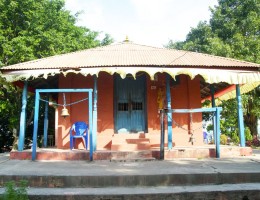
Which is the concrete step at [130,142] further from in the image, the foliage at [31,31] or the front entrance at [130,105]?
the foliage at [31,31]

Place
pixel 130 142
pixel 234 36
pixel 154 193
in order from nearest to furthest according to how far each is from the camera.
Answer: pixel 154 193, pixel 130 142, pixel 234 36

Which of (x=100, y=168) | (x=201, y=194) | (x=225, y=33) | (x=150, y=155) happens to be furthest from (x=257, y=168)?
(x=225, y=33)

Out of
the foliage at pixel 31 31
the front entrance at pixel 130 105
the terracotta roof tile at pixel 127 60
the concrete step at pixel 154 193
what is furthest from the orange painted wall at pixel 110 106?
the foliage at pixel 31 31

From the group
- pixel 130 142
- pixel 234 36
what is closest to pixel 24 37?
pixel 130 142

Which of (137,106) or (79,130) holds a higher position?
(137,106)

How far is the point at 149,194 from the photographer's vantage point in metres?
4.98

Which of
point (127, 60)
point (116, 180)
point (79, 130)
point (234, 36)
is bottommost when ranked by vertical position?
point (116, 180)

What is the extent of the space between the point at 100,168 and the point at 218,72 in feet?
16.0

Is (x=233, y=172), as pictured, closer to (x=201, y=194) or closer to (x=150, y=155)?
(x=201, y=194)

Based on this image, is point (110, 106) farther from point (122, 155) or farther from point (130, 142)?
point (122, 155)

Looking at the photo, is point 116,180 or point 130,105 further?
point 130,105

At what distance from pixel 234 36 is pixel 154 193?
60.2ft

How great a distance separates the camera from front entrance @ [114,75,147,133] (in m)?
10.5

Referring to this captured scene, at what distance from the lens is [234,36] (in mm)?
20438
